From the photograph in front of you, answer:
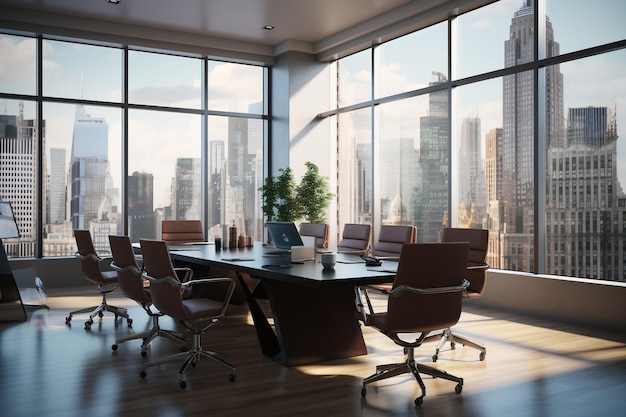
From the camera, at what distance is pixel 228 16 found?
31.4 ft

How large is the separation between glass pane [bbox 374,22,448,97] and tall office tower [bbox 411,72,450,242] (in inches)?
9.9

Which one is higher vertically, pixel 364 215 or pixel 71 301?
pixel 364 215

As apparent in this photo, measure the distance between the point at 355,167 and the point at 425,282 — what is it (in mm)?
7134

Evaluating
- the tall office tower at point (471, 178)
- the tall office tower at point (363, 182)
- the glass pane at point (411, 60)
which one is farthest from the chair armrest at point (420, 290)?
the tall office tower at point (363, 182)

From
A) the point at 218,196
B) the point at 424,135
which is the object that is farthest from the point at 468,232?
the point at 218,196

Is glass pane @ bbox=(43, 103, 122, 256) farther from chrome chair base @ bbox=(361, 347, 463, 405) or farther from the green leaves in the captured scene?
chrome chair base @ bbox=(361, 347, 463, 405)

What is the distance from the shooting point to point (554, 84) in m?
7.28

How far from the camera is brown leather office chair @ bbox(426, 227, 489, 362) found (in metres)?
5.16

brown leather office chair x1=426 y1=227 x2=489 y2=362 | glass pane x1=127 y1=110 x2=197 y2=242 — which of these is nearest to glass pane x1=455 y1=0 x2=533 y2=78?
brown leather office chair x1=426 y1=227 x2=489 y2=362

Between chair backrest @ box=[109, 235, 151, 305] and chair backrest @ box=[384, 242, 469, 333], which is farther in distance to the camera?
chair backrest @ box=[109, 235, 151, 305]

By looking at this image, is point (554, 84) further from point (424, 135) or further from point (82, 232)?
point (82, 232)

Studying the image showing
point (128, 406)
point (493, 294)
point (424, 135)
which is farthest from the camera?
point (424, 135)

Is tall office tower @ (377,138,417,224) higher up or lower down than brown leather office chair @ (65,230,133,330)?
higher up

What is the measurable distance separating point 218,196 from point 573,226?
6.26 m
